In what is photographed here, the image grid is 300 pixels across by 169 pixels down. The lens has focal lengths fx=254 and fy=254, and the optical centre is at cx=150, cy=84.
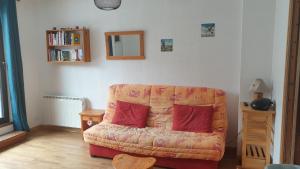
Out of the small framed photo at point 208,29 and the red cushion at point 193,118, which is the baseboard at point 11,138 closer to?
the red cushion at point 193,118

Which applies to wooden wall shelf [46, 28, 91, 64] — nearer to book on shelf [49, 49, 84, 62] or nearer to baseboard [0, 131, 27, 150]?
book on shelf [49, 49, 84, 62]

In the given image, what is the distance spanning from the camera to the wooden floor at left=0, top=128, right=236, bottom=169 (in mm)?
3107

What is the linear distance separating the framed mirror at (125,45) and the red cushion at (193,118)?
106cm

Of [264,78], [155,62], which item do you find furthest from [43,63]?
[264,78]

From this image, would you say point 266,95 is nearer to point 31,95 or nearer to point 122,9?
point 122,9

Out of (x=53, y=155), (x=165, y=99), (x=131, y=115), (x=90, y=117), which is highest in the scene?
(x=165, y=99)

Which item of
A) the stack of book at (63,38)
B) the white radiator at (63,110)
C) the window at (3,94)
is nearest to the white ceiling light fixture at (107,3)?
the stack of book at (63,38)

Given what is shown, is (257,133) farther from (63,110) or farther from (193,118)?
(63,110)

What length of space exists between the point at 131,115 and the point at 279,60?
192 cm

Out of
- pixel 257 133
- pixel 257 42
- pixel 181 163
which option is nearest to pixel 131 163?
pixel 181 163

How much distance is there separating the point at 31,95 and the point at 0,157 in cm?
132

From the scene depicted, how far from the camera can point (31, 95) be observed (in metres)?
4.44

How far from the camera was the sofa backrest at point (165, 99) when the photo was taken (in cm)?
321

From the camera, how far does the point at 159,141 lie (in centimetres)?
289
